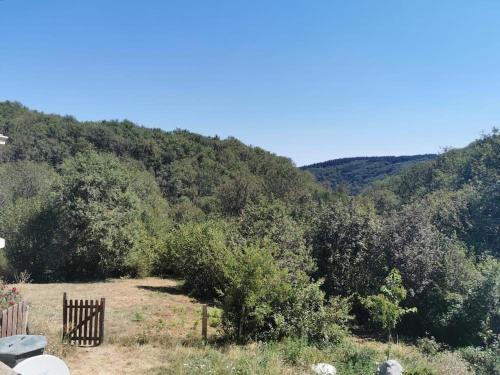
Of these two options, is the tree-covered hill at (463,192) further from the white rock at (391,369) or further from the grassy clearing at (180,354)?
the white rock at (391,369)

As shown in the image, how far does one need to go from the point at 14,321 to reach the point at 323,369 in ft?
20.3

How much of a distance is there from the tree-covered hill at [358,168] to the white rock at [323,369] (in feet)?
336

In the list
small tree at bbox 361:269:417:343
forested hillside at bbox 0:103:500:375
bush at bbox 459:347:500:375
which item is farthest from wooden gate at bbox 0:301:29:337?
bush at bbox 459:347:500:375

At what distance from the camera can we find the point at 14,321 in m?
7.84

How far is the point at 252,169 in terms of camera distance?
67.3 metres

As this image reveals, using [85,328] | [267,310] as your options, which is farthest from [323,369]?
[85,328]

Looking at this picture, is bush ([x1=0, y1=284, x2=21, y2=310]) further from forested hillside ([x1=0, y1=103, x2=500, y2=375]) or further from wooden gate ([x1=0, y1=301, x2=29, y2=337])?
forested hillside ([x1=0, y1=103, x2=500, y2=375])

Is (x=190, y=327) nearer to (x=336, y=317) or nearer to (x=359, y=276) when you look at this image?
(x=336, y=317)

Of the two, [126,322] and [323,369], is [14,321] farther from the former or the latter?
[323,369]

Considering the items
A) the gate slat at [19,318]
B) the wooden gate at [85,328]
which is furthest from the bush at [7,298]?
the wooden gate at [85,328]

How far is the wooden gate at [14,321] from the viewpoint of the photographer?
24.8 ft

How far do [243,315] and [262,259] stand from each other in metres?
1.45

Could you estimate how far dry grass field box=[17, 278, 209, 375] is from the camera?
7.98 meters

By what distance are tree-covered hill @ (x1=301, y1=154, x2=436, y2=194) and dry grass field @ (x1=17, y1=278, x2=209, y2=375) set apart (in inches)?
3758
